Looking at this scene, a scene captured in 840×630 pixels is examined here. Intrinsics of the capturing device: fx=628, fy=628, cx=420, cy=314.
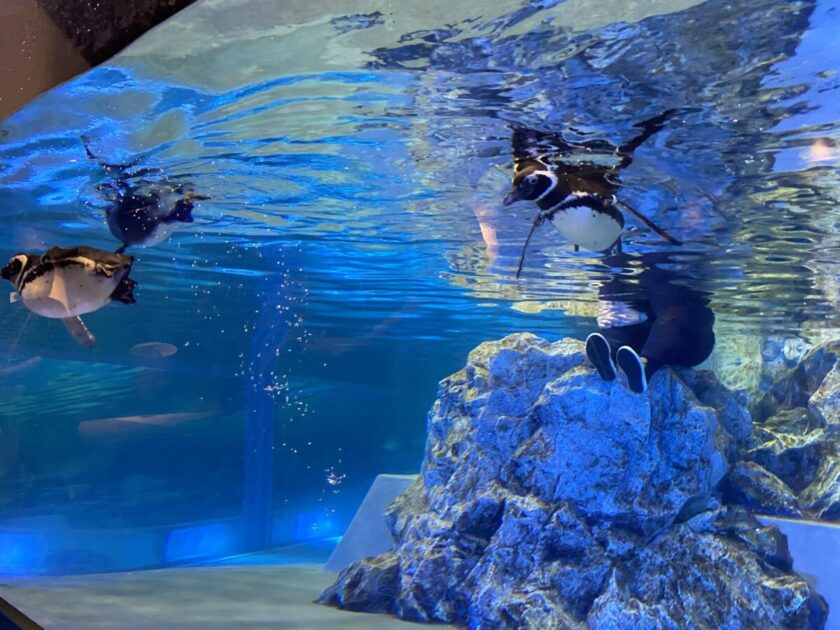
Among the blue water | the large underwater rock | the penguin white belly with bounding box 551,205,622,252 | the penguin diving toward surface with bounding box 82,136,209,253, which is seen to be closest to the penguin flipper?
the blue water

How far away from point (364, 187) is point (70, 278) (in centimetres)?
609

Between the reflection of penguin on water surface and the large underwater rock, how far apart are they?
0.45 m

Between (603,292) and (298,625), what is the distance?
1078cm

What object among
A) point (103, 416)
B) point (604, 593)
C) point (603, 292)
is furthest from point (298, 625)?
point (103, 416)

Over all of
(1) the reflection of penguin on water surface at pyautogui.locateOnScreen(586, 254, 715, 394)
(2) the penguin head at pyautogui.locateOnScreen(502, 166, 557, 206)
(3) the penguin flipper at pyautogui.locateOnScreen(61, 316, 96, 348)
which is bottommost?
(1) the reflection of penguin on water surface at pyautogui.locateOnScreen(586, 254, 715, 394)

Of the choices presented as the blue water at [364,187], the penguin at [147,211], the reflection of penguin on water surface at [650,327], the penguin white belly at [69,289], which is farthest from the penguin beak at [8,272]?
the reflection of penguin on water surface at [650,327]

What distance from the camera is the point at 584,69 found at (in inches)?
229

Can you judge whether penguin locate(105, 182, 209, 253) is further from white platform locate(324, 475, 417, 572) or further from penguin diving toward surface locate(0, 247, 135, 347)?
white platform locate(324, 475, 417, 572)

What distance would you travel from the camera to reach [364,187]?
10055 millimetres

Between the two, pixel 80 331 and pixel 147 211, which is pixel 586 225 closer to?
pixel 80 331

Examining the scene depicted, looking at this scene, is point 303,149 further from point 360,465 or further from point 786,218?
point 360,465

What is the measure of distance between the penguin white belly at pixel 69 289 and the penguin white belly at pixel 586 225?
3.70 m

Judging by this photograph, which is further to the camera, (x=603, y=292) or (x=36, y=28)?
(x=603, y=292)

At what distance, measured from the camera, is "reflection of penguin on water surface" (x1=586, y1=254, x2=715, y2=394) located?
33.3 ft
